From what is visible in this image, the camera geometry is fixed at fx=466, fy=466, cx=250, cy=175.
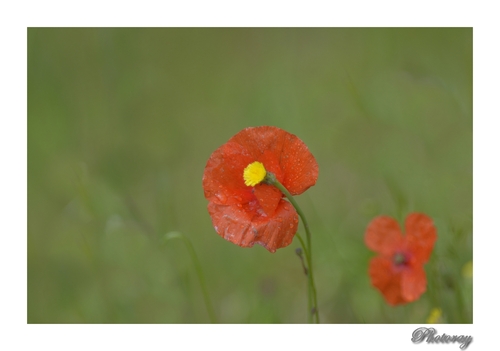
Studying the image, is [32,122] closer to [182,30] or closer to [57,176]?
[57,176]

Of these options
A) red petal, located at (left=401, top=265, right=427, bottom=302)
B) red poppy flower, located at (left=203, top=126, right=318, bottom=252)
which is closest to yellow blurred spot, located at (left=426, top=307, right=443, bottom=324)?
red petal, located at (left=401, top=265, right=427, bottom=302)

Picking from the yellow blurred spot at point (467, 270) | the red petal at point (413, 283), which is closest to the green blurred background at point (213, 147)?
the yellow blurred spot at point (467, 270)

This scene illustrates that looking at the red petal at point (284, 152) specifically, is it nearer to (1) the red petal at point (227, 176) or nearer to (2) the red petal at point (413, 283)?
(1) the red petal at point (227, 176)

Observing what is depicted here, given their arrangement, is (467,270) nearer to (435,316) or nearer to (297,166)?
(435,316)

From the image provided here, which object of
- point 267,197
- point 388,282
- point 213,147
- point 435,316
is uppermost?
point 213,147

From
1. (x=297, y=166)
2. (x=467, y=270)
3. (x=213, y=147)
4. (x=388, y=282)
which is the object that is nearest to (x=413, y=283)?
(x=388, y=282)

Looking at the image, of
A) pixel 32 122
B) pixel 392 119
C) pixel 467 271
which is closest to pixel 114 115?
pixel 32 122

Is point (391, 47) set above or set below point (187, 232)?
above
